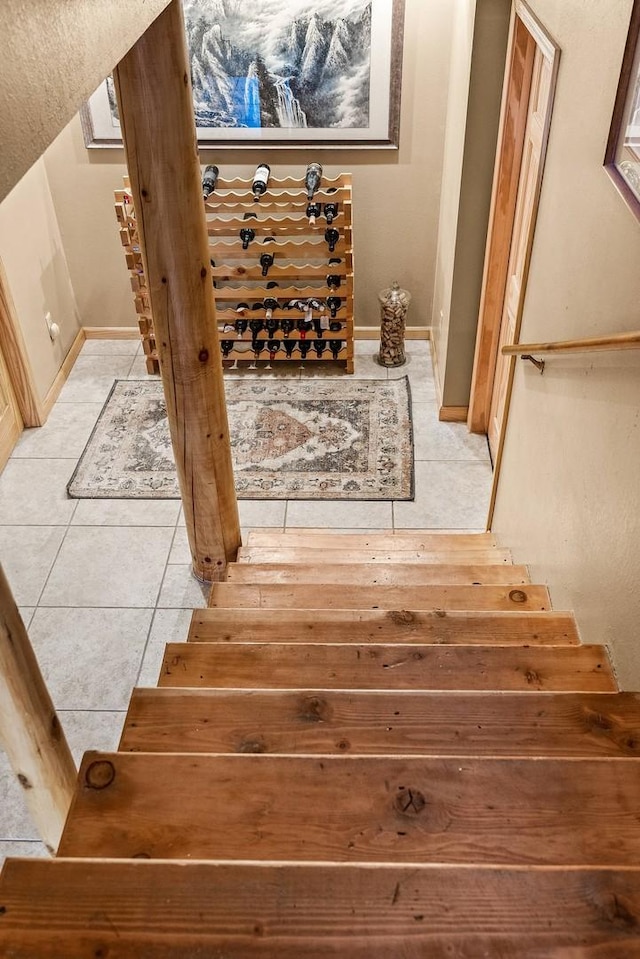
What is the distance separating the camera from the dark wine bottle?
521cm

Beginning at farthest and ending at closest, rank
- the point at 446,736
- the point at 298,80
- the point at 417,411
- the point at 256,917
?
the point at 417,411 < the point at 298,80 < the point at 446,736 < the point at 256,917

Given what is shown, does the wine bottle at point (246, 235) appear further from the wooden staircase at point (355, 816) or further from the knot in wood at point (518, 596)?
the wooden staircase at point (355, 816)

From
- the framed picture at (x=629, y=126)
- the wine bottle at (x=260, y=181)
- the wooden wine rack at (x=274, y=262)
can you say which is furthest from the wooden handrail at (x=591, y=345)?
the wine bottle at (x=260, y=181)

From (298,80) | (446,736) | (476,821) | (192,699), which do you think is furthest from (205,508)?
(298,80)

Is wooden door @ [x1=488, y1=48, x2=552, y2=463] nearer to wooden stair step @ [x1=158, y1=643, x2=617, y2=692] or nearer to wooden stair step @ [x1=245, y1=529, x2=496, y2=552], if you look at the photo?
wooden stair step @ [x1=245, y1=529, x2=496, y2=552]

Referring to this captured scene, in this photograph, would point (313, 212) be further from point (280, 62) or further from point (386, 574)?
point (386, 574)

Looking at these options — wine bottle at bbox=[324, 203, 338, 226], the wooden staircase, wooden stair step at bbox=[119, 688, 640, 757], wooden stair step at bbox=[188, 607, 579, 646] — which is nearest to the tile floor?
wooden stair step at bbox=[188, 607, 579, 646]

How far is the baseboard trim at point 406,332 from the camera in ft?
18.5

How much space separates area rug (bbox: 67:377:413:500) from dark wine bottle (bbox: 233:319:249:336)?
0.32 meters

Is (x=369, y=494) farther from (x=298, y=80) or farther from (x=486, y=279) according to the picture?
(x=298, y=80)

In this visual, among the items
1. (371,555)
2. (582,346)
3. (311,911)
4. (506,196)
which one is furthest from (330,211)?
(311,911)

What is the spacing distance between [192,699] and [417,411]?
341 cm

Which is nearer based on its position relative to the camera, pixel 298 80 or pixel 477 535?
pixel 477 535

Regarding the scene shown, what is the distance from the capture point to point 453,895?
1.11 meters
